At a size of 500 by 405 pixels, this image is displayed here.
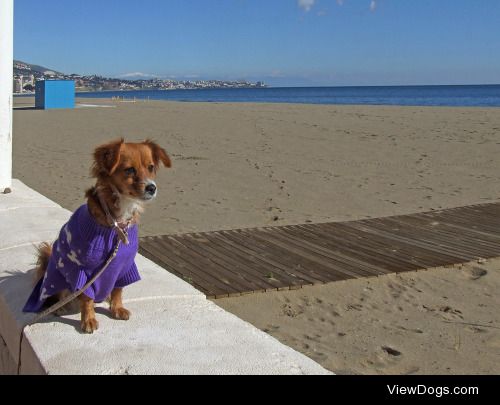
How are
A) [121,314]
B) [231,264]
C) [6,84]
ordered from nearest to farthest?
[121,314] < [231,264] < [6,84]

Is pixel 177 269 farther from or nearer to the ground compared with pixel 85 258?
nearer to the ground

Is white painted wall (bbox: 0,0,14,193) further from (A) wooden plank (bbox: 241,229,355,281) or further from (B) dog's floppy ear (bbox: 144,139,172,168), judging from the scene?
(B) dog's floppy ear (bbox: 144,139,172,168)

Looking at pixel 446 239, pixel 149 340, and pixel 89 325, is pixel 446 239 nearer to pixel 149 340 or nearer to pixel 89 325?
pixel 149 340

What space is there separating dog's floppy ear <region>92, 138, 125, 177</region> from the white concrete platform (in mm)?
863

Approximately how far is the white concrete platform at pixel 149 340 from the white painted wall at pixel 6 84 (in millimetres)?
3145

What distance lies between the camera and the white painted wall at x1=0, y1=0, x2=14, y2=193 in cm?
677

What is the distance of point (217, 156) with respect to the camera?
13930 mm

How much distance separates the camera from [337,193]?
9859 millimetres

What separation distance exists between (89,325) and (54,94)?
108 ft

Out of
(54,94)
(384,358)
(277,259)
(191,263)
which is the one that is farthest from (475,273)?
(54,94)
